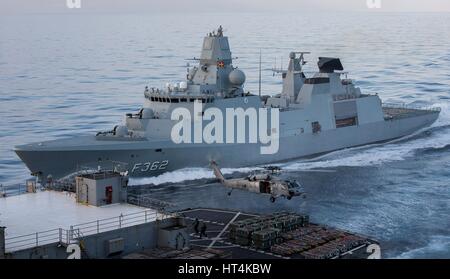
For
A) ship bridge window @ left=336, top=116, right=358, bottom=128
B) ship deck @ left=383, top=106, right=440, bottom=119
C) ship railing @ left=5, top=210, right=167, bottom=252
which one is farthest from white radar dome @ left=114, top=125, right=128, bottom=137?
ship deck @ left=383, top=106, right=440, bottom=119


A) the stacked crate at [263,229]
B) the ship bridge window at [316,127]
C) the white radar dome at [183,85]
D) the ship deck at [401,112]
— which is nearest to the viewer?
the stacked crate at [263,229]

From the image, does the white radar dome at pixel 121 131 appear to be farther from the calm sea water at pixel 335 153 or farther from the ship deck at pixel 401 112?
the ship deck at pixel 401 112

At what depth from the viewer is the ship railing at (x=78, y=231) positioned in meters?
21.9

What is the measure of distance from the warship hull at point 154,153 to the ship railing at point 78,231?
11.9 m

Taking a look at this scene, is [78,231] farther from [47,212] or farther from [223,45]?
[223,45]

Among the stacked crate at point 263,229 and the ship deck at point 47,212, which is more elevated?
the ship deck at point 47,212

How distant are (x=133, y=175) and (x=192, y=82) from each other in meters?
8.06

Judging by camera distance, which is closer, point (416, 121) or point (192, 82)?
point (192, 82)

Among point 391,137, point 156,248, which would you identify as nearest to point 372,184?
point 391,137

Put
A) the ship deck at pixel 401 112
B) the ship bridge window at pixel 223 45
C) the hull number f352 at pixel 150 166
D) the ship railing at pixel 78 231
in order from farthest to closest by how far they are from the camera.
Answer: the ship deck at pixel 401 112 < the ship bridge window at pixel 223 45 < the hull number f352 at pixel 150 166 < the ship railing at pixel 78 231

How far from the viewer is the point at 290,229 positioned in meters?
28.7

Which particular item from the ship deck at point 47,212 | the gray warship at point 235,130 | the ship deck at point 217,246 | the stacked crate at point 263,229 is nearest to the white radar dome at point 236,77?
the gray warship at point 235,130

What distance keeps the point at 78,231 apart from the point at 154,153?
1954cm
